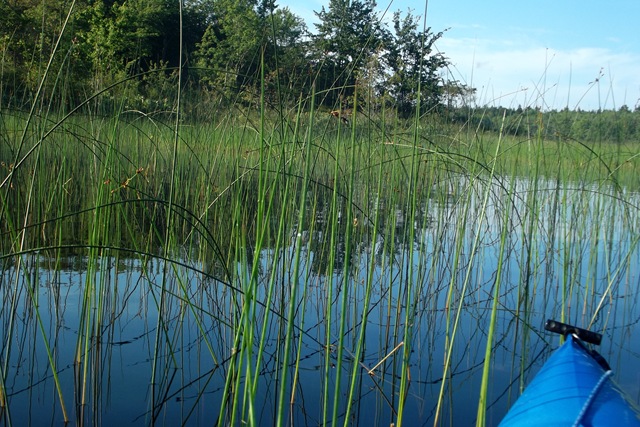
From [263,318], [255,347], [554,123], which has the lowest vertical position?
[255,347]

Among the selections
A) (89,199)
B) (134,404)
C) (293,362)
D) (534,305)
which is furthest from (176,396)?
(89,199)

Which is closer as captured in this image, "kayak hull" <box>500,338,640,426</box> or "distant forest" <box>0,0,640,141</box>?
"kayak hull" <box>500,338,640,426</box>

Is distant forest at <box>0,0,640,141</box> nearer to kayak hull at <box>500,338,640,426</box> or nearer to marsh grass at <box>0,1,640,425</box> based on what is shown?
marsh grass at <box>0,1,640,425</box>

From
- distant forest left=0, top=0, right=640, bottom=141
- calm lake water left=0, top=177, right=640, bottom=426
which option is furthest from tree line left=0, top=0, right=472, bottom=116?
calm lake water left=0, top=177, right=640, bottom=426

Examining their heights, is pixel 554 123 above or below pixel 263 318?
above

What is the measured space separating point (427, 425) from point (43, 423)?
92 cm

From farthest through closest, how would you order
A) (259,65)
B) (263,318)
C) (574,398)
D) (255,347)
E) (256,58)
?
(256,58), (259,65), (255,347), (263,318), (574,398)

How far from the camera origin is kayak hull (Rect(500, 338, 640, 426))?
0.93 meters

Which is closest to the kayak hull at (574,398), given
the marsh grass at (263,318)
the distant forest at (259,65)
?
the marsh grass at (263,318)

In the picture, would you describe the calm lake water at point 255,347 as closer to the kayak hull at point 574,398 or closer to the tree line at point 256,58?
the kayak hull at point 574,398

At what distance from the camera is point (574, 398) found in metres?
1.01

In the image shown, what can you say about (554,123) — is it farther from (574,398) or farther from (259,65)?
(574,398)

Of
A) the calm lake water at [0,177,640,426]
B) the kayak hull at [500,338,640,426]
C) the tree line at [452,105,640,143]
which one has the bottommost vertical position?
the calm lake water at [0,177,640,426]

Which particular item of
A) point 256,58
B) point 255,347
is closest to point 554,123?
point 256,58
